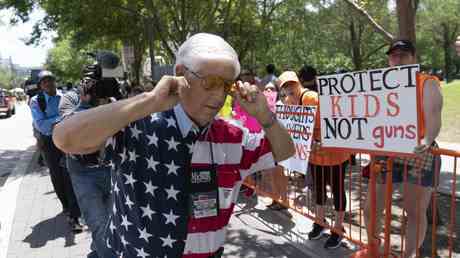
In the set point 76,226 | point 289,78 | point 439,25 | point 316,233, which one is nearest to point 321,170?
point 316,233

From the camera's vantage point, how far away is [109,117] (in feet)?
4.93

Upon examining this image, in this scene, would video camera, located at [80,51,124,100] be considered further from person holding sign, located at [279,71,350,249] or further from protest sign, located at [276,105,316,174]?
person holding sign, located at [279,71,350,249]

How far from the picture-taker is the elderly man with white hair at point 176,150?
1544 millimetres

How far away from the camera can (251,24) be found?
65.6 ft

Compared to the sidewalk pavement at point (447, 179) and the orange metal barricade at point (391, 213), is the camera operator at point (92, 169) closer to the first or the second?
the orange metal barricade at point (391, 213)

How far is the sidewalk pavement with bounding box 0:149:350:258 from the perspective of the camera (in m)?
4.67

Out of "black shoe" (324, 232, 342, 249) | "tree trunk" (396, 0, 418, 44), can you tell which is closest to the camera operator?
"black shoe" (324, 232, 342, 249)

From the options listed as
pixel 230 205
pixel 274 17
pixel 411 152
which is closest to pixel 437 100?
pixel 411 152

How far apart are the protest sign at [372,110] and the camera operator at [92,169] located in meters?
1.74

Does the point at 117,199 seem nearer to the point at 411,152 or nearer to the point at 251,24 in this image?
the point at 411,152

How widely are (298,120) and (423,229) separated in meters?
1.61

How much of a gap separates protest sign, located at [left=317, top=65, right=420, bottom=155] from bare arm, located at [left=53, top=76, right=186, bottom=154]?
208 centimetres

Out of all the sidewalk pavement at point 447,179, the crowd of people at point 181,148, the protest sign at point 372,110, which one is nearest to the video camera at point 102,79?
the protest sign at point 372,110

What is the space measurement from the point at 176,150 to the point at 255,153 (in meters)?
0.41
